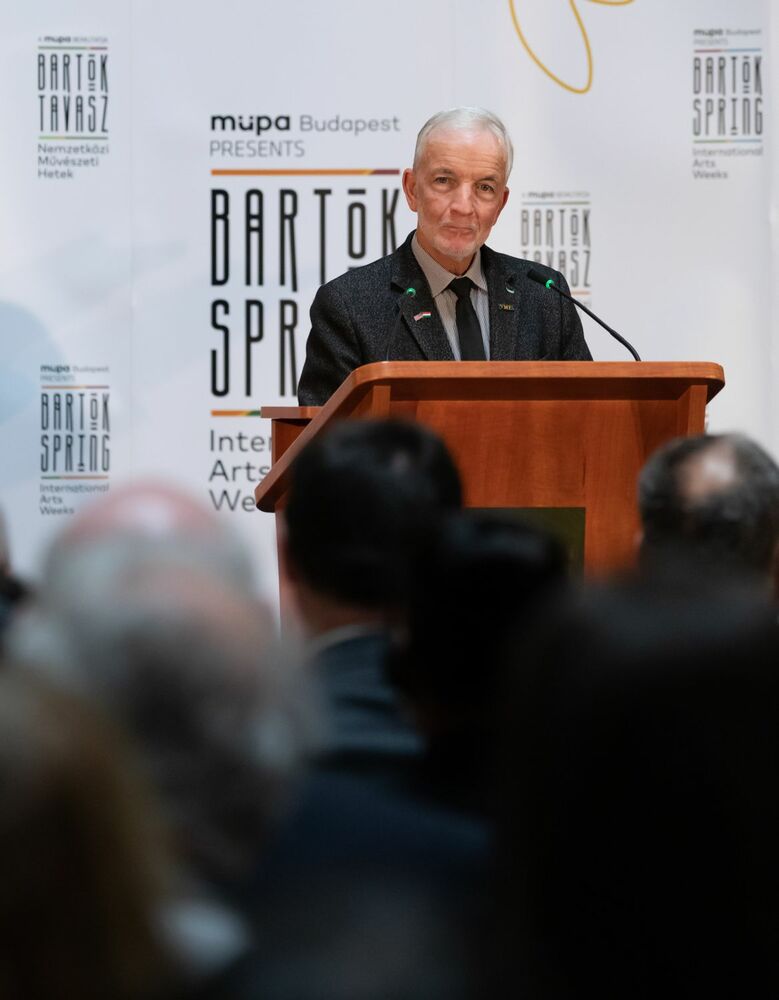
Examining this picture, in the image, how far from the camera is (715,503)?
2090mm


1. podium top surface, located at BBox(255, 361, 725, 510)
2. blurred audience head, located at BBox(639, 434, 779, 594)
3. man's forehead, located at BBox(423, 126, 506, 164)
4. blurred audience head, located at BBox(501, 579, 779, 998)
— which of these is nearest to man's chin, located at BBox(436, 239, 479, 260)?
man's forehead, located at BBox(423, 126, 506, 164)

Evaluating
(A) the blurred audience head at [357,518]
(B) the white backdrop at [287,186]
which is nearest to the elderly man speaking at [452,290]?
(B) the white backdrop at [287,186]

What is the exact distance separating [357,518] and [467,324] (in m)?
2.52

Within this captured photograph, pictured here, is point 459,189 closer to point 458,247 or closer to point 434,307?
point 458,247

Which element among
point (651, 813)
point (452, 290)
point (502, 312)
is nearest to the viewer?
point (651, 813)

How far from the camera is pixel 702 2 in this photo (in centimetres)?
570

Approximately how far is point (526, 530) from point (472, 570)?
0.07 metres

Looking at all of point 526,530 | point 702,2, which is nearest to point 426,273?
point 702,2

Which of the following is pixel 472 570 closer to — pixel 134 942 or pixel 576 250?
pixel 134 942

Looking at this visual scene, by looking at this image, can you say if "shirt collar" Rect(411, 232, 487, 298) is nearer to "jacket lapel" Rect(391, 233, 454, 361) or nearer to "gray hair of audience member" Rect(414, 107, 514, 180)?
"jacket lapel" Rect(391, 233, 454, 361)

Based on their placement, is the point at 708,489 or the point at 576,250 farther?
the point at 576,250

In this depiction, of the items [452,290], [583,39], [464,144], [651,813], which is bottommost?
[651,813]

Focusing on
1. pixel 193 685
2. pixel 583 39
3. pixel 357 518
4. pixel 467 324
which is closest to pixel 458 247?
pixel 467 324

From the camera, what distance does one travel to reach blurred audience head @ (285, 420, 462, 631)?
1.80 m
